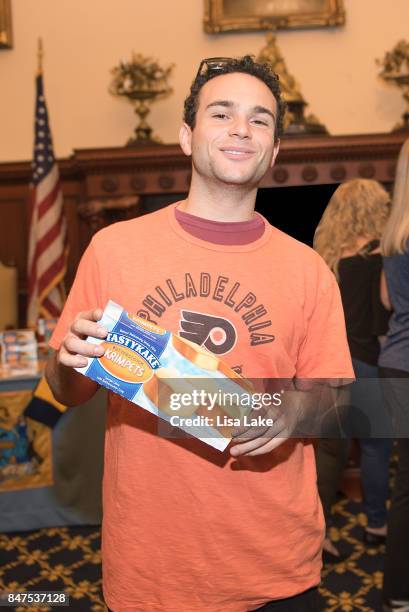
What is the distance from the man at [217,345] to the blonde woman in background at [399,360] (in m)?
0.88

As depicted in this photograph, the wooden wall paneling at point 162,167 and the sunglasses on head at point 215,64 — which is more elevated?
the sunglasses on head at point 215,64

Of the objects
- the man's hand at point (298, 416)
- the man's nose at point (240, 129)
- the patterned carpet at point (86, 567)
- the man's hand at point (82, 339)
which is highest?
the man's nose at point (240, 129)

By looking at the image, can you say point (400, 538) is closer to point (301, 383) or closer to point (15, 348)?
point (301, 383)

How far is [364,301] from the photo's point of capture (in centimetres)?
235

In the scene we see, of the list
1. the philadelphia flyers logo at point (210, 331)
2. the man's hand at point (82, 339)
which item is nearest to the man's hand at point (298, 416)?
the philadelphia flyers logo at point (210, 331)

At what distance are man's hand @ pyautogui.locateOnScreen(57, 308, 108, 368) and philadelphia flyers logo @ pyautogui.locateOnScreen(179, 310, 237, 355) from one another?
7.7 inches

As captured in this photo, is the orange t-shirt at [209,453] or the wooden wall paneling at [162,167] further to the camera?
the wooden wall paneling at [162,167]

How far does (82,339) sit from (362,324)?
163cm

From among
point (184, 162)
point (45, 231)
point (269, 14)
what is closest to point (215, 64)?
point (45, 231)

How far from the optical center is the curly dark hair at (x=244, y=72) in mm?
1167

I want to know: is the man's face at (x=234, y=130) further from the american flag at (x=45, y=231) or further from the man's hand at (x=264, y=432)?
the american flag at (x=45, y=231)

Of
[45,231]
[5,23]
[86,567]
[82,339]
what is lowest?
[86,567]

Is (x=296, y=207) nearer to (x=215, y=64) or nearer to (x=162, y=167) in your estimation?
(x=215, y=64)

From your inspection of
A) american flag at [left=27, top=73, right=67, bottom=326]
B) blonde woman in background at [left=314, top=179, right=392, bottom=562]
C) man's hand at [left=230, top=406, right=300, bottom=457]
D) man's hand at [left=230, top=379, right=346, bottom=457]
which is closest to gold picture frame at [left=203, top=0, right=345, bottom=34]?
american flag at [left=27, top=73, right=67, bottom=326]
